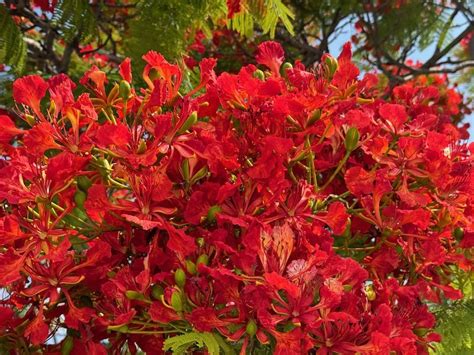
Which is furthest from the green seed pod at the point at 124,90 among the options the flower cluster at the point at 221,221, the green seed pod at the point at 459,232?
the green seed pod at the point at 459,232

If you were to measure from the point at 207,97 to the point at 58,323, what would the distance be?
1.26ft

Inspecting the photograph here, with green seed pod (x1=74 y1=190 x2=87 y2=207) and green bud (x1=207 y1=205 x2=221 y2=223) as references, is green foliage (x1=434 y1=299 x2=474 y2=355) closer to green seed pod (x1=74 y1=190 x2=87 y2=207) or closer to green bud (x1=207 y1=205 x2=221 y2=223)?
green bud (x1=207 y1=205 x2=221 y2=223)

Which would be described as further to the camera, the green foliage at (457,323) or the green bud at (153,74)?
the green foliage at (457,323)

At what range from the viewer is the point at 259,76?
1.02 metres

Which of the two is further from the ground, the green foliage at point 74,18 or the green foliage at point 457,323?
the green foliage at point 74,18

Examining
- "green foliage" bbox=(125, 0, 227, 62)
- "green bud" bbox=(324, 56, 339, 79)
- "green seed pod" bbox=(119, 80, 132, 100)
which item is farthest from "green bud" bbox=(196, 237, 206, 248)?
"green foliage" bbox=(125, 0, 227, 62)

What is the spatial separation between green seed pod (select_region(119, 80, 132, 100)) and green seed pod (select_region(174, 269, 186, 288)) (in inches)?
10.6

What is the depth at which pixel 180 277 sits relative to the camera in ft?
2.63

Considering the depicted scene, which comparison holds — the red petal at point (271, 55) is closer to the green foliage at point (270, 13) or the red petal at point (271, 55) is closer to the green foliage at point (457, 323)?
the green foliage at point (270, 13)

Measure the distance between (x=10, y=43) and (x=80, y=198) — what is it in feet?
3.18

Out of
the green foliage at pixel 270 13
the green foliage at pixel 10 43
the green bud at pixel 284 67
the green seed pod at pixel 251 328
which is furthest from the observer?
the green foliage at pixel 10 43

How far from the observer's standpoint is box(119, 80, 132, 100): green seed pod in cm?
91

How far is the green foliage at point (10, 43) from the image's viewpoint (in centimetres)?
164

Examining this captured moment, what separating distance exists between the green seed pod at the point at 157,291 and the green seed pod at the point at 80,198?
0.14m
